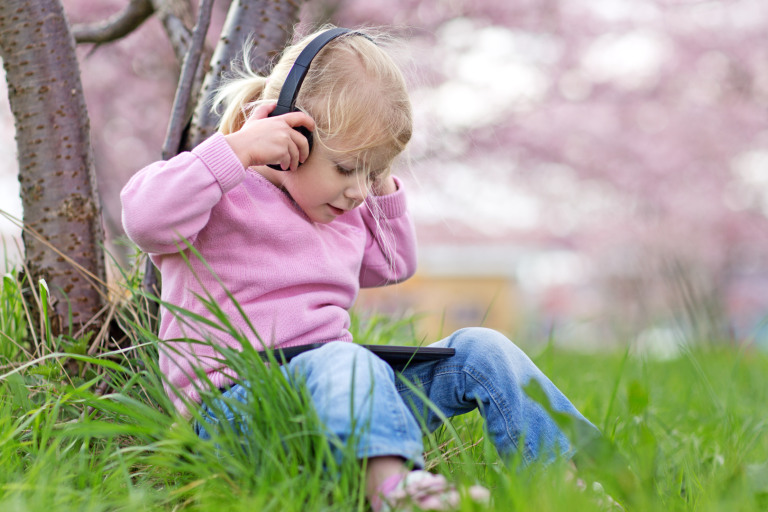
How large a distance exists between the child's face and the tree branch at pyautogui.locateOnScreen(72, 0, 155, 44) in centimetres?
107

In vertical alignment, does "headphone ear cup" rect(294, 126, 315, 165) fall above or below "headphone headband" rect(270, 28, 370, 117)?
below

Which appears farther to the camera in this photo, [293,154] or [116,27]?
[116,27]

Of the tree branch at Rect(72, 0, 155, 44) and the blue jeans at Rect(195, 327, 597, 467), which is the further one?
the tree branch at Rect(72, 0, 155, 44)

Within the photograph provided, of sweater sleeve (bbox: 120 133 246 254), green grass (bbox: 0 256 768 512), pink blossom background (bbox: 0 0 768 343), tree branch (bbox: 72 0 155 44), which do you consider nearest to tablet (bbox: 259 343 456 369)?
green grass (bbox: 0 256 768 512)

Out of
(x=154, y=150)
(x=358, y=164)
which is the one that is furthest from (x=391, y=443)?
(x=154, y=150)

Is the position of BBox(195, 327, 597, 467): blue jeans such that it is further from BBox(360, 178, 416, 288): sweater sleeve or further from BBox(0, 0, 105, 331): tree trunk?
BBox(0, 0, 105, 331): tree trunk

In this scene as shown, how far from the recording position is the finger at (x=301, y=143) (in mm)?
1183

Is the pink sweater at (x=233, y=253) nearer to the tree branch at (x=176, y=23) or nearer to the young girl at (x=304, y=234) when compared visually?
the young girl at (x=304, y=234)

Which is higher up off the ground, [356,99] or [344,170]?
[356,99]

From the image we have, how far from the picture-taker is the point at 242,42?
5.41 feet

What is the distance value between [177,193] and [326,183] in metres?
0.31

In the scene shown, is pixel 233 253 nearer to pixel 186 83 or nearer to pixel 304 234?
pixel 304 234


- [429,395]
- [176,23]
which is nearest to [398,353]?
[429,395]

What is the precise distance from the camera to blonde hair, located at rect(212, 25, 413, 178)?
1.23 m
